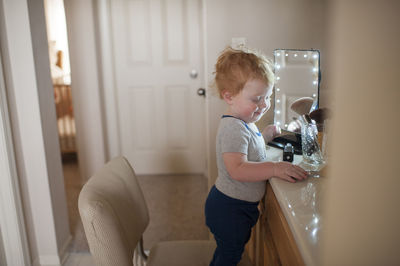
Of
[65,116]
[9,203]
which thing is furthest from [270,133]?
[65,116]

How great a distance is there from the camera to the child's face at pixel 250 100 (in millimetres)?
959

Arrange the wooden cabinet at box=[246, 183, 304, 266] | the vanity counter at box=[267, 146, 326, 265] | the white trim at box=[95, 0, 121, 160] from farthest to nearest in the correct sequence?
the white trim at box=[95, 0, 121, 160] < the wooden cabinet at box=[246, 183, 304, 266] < the vanity counter at box=[267, 146, 326, 265]

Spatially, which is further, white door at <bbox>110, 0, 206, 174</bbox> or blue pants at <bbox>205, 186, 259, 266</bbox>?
white door at <bbox>110, 0, 206, 174</bbox>

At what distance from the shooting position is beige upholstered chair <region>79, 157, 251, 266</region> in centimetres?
76

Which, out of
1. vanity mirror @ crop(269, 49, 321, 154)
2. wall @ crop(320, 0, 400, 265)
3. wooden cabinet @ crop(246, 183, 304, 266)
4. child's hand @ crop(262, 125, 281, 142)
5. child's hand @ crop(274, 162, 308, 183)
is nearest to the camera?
wall @ crop(320, 0, 400, 265)

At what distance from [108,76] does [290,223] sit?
2.62m

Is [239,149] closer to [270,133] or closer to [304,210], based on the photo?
[304,210]

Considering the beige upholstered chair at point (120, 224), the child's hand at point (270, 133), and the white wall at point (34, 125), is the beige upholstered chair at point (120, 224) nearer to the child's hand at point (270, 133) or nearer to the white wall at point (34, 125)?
the child's hand at point (270, 133)

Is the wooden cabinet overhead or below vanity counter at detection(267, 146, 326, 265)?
below

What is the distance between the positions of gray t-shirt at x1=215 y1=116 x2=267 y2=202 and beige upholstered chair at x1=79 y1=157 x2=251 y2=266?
271mm

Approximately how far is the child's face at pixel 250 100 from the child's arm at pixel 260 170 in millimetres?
146

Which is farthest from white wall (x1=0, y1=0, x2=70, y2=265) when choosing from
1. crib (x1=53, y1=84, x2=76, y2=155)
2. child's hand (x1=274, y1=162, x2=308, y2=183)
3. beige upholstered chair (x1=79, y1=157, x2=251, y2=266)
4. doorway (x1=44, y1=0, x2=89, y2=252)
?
crib (x1=53, y1=84, x2=76, y2=155)

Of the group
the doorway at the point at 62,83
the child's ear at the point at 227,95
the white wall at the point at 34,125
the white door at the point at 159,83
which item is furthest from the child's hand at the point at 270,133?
the doorway at the point at 62,83

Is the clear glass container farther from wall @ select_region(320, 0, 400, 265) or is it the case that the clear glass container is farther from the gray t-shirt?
wall @ select_region(320, 0, 400, 265)
